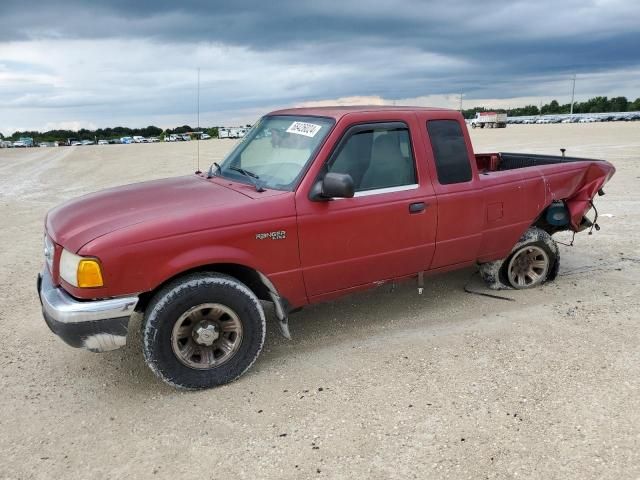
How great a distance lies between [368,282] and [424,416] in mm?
1332

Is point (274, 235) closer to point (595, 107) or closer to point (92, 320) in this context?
point (92, 320)

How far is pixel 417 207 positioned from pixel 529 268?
6.70 feet

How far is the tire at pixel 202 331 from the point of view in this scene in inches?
144

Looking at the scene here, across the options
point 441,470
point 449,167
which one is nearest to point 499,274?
point 449,167

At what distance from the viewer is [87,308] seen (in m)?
3.49

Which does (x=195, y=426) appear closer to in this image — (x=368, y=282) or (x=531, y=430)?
(x=368, y=282)

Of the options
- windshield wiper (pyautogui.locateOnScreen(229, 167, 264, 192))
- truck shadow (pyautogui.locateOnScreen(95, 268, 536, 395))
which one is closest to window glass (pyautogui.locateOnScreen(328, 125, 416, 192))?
windshield wiper (pyautogui.locateOnScreen(229, 167, 264, 192))

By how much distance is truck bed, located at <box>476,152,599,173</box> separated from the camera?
6316 millimetres

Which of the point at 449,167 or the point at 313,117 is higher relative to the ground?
the point at 313,117

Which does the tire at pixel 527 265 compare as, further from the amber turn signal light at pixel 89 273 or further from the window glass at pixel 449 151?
the amber turn signal light at pixel 89 273

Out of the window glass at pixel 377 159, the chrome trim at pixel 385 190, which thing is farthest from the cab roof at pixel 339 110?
the chrome trim at pixel 385 190

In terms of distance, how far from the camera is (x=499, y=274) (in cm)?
578

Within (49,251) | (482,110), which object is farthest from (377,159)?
(482,110)

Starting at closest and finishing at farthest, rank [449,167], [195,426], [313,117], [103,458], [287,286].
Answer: [103,458], [195,426], [287,286], [313,117], [449,167]
